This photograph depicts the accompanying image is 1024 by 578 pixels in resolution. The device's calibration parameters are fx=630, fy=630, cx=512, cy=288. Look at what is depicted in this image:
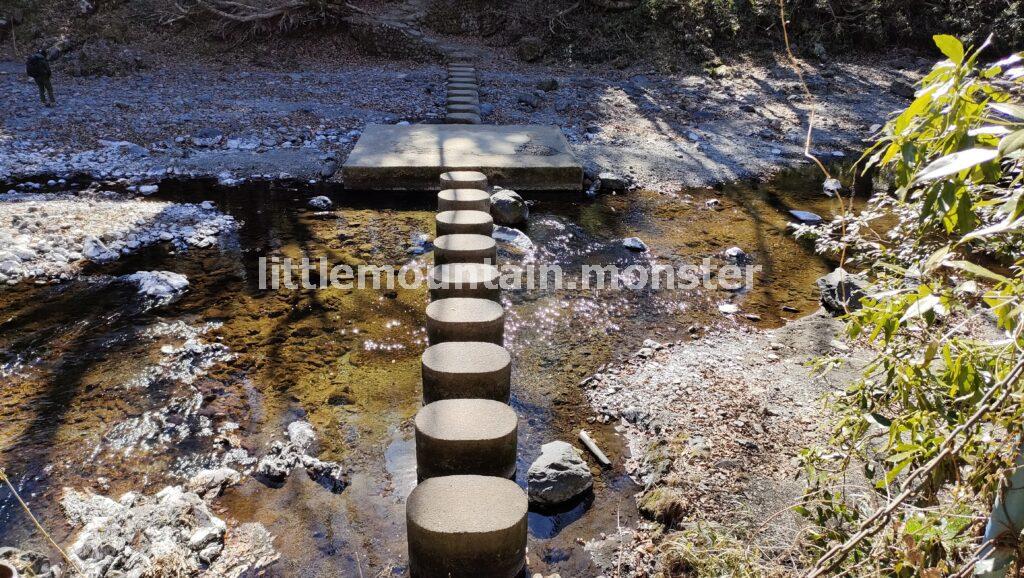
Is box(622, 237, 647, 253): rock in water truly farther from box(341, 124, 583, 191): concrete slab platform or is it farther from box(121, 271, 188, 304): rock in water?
box(121, 271, 188, 304): rock in water

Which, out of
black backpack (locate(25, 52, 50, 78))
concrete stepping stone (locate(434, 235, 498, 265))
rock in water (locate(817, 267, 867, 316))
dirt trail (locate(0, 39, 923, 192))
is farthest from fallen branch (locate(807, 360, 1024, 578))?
black backpack (locate(25, 52, 50, 78))

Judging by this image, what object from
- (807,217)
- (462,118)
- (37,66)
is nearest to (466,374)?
(807,217)

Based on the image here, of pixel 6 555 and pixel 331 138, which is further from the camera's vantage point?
pixel 331 138

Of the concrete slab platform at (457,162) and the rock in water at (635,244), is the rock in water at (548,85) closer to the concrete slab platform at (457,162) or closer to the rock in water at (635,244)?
the concrete slab platform at (457,162)

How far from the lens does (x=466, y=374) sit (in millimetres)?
3674

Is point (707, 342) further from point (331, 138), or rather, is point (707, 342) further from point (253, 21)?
point (253, 21)

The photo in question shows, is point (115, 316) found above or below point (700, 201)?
below

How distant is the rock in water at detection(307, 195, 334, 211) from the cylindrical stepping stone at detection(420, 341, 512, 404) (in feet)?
13.8

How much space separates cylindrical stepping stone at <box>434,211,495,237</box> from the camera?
5680 millimetres

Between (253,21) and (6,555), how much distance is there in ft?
44.3

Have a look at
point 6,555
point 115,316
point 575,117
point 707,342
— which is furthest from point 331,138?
point 6,555

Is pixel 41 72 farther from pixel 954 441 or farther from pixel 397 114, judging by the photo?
pixel 954 441

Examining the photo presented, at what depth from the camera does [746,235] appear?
23.6ft

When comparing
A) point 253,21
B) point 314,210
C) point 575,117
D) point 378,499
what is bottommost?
point 378,499
